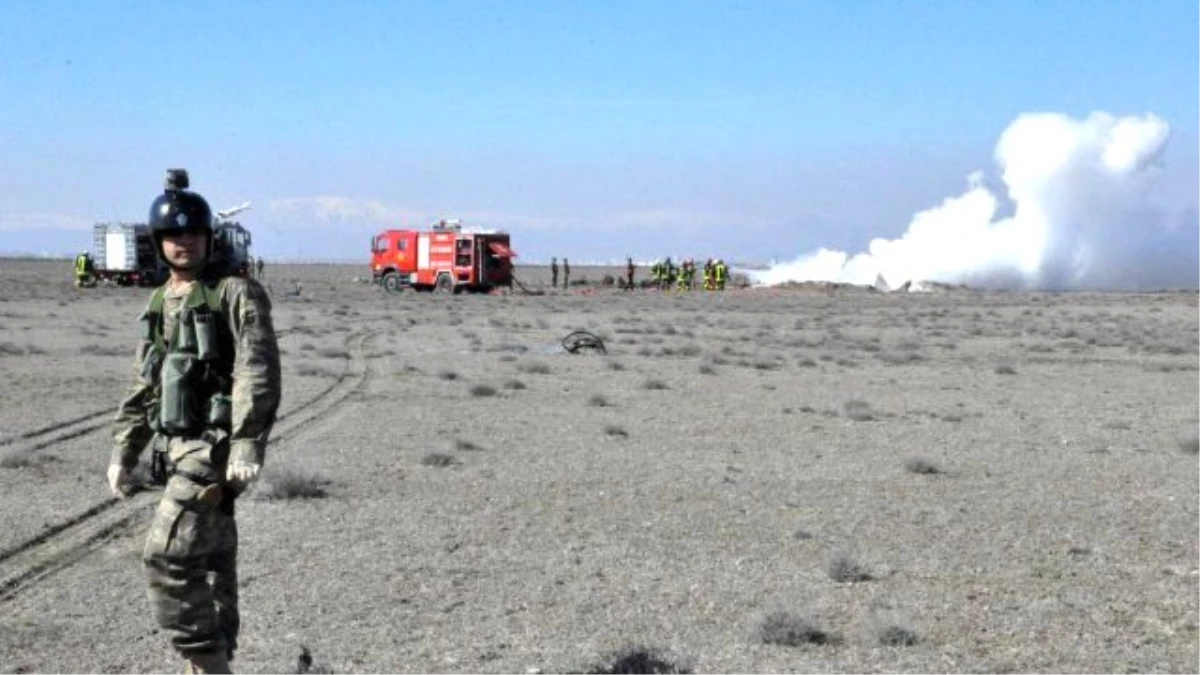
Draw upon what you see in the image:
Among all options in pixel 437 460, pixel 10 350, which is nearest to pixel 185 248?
pixel 437 460

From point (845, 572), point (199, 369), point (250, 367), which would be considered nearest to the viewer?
point (250, 367)

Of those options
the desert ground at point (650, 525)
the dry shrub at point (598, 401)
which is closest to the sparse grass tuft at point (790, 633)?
the desert ground at point (650, 525)

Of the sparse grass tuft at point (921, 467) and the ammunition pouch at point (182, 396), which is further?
the sparse grass tuft at point (921, 467)

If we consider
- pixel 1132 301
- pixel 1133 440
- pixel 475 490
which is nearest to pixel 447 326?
pixel 1133 440

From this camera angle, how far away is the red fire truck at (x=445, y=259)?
6391 centimetres

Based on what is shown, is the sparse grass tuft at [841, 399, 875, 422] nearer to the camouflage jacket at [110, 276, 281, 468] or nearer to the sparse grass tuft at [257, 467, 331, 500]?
the sparse grass tuft at [257, 467, 331, 500]

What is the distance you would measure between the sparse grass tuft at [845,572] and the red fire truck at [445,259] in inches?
2173

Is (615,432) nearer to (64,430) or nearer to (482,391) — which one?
(482,391)

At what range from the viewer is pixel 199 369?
549 centimetres

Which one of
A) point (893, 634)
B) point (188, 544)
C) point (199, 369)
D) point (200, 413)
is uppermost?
point (199, 369)

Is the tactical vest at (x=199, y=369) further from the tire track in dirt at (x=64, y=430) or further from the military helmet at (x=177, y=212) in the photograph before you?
the tire track in dirt at (x=64, y=430)

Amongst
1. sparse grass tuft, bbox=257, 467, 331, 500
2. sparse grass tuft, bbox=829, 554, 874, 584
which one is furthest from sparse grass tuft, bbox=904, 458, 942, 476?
sparse grass tuft, bbox=257, 467, 331, 500

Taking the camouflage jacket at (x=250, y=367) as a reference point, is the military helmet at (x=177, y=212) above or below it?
above

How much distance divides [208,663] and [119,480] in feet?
2.90
